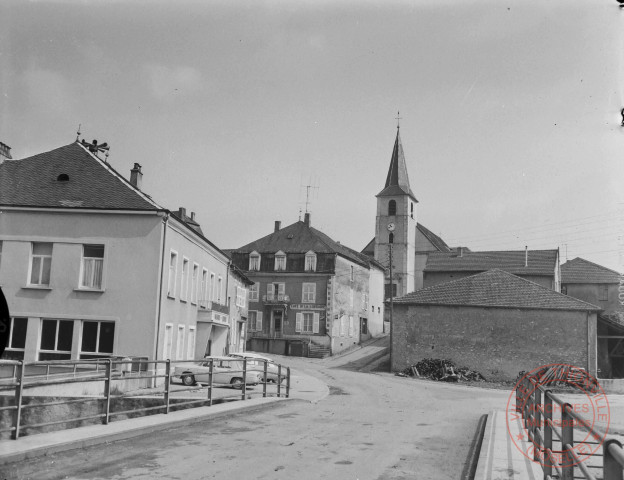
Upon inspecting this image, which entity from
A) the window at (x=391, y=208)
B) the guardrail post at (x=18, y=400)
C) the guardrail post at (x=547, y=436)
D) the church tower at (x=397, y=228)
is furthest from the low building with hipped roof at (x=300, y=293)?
the guardrail post at (x=547, y=436)

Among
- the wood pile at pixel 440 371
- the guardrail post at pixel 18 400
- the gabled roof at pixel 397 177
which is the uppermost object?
the gabled roof at pixel 397 177

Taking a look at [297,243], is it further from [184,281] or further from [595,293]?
[184,281]

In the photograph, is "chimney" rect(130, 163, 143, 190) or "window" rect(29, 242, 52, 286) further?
"chimney" rect(130, 163, 143, 190)

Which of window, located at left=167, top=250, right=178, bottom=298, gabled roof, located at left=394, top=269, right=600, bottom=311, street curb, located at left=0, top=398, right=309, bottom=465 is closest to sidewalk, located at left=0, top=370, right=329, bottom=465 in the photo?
street curb, located at left=0, top=398, right=309, bottom=465

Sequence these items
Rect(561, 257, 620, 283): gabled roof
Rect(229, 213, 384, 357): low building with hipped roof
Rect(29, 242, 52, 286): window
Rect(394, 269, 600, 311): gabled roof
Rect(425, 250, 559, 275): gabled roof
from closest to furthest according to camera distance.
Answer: Rect(29, 242, 52, 286): window
Rect(394, 269, 600, 311): gabled roof
Rect(229, 213, 384, 357): low building with hipped roof
Rect(425, 250, 559, 275): gabled roof
Rect(561, 257, 620, 283): gabled roof

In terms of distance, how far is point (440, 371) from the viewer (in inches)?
1495

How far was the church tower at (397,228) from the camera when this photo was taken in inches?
2990

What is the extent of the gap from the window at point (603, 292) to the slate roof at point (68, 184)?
47439 millimetres

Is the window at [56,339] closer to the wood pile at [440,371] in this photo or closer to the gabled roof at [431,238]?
the wood pile at [440,371]

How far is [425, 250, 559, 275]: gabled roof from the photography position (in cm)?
5778

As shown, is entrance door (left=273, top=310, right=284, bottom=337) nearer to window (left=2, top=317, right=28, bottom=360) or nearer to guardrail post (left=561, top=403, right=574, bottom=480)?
window (left=2, top=317, right=28, bottom=360)

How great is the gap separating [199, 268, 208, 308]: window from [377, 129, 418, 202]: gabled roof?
4826cm

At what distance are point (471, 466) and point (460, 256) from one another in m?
56.5

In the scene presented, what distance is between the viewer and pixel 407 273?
7569cm
